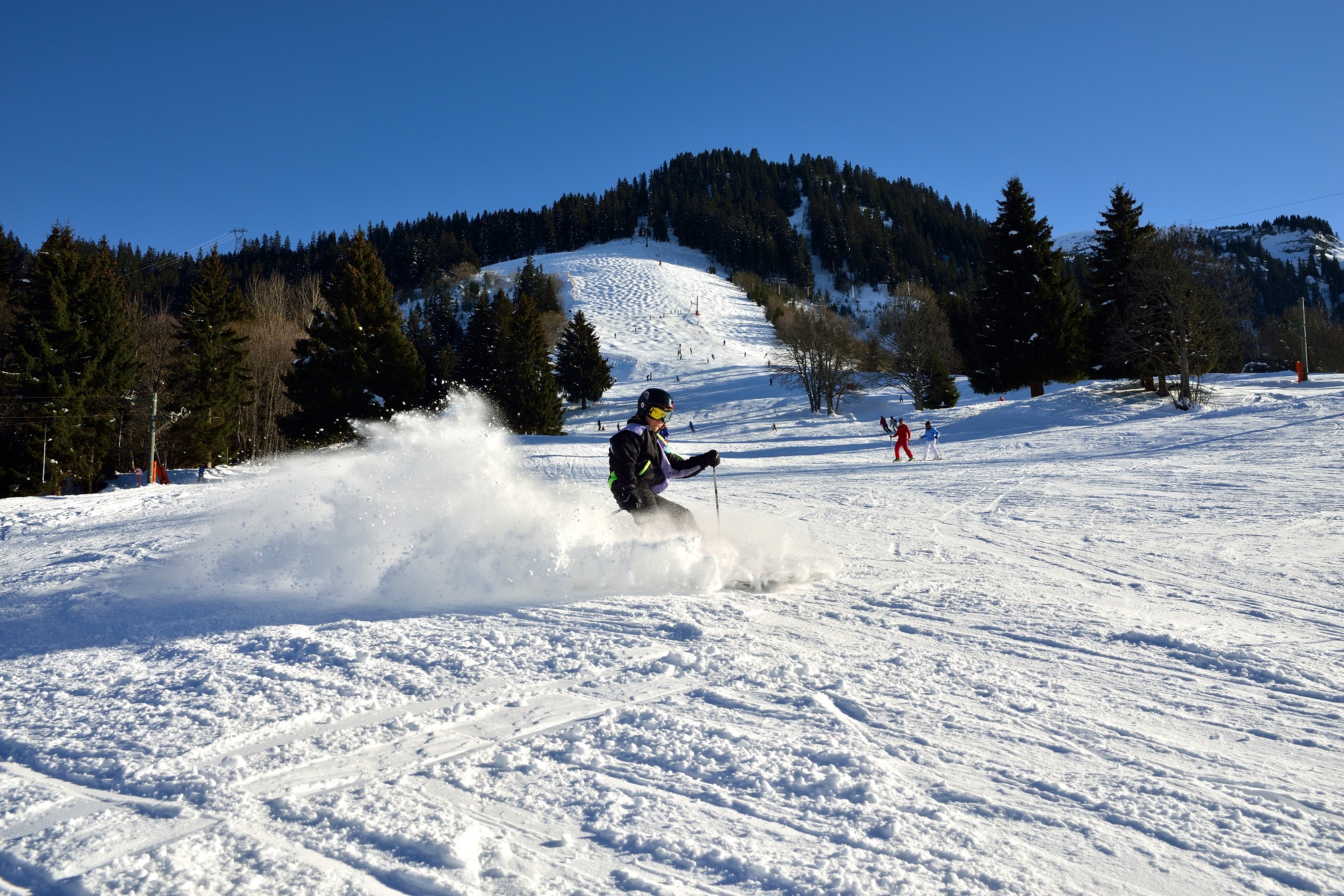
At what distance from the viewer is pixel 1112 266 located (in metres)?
31.5

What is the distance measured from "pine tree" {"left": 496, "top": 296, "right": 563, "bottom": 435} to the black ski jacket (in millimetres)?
38246

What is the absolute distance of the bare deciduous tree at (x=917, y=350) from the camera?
40.6 metres

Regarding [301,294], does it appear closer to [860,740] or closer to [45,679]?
[45,679]

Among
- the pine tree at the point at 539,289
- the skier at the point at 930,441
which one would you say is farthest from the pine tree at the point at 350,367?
the pine tree at the point at 539,289

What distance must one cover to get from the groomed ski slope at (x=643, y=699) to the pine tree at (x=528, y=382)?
36349mm

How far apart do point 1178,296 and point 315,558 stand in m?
30.3

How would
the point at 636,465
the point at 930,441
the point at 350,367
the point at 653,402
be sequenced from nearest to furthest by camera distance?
the point at 636,465 → the point at 653,402 → the point at 930,441 → the point at 350,367

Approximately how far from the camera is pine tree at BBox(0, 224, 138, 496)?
29.6 m

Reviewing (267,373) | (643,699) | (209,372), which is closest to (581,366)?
(267,373)

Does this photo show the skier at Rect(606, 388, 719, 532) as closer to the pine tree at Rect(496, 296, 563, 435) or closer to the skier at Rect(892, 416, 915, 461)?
the skier at Rect(892, 416, 915, 461)

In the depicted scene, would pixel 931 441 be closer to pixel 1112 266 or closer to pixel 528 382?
pixel 1112 266

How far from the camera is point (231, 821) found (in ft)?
8.89

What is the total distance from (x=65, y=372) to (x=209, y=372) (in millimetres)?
6913

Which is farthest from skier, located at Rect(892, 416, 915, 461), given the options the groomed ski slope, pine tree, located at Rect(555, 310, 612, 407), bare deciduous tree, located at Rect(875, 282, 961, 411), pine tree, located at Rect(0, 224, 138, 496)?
pine tree, located at Rect(555, 310, 612, 407)
